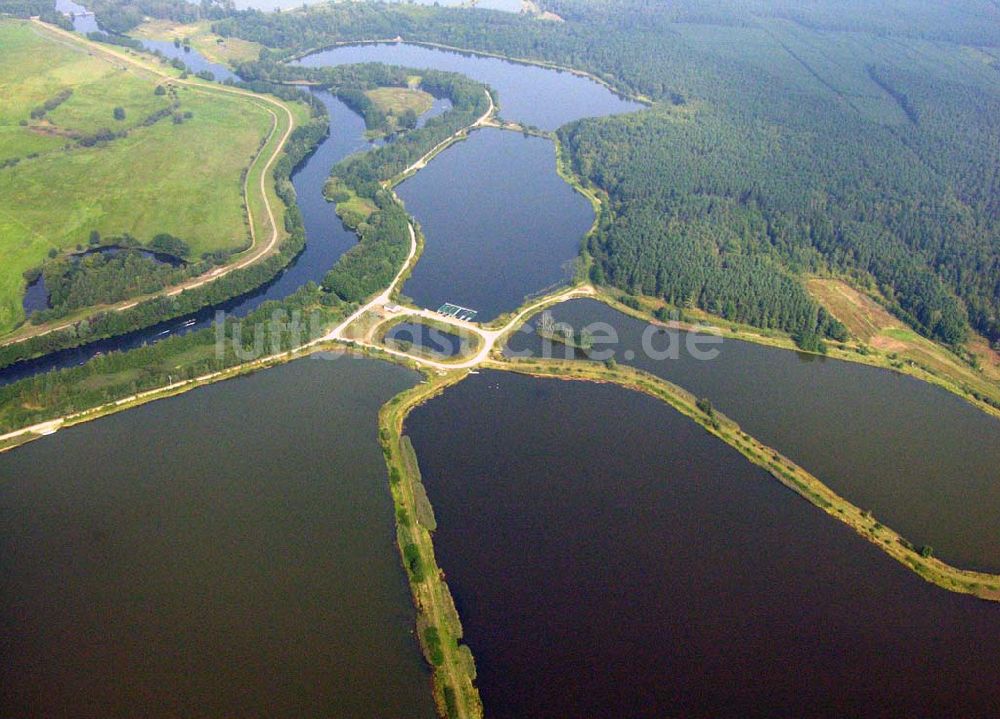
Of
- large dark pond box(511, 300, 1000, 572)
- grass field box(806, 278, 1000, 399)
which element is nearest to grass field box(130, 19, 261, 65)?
large dark pond box(511, 300, 1000, 572)

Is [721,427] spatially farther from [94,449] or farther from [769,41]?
[769,41]

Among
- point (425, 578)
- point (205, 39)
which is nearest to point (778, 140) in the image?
point (425, 578)

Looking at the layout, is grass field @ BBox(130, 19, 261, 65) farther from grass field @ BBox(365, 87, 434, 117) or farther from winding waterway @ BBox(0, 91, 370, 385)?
winding waterway @ BBox(0, 91, 370, 385)

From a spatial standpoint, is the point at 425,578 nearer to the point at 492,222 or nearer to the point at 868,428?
the point at 868,428

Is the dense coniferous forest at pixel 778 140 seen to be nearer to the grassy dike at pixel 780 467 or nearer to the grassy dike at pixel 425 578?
the grassy dike at pixel 780 467

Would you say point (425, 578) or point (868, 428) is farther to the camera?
point (868, 428)

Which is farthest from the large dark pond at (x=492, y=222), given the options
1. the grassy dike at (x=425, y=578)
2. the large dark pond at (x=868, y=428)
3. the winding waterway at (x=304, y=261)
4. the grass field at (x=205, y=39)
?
the grass field at (x=205, y=39)
